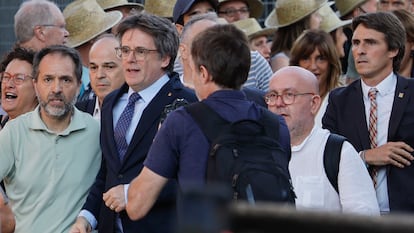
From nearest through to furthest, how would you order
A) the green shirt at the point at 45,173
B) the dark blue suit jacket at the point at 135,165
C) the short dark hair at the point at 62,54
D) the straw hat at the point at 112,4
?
the dark blue suit jacket at the point at 135,165 < the green shirt at the point at 45,173 < the short dark hair at the point at 62,54 < the straw hat at the point at 112,4

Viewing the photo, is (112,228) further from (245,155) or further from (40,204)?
(245,155)

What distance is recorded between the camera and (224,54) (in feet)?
13.4

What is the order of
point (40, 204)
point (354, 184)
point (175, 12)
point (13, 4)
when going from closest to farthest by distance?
1. point (354, 184)
2. point (40, 204)
3. point (175, 12)
4. point (13, 4)

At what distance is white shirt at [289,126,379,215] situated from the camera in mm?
5199

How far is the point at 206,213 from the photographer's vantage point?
1.27m

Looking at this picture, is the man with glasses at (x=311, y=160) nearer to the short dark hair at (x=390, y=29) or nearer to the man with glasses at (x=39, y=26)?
the short dark hair at (x=390, y=29)

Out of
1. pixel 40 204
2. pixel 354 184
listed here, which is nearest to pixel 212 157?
pixel 354 184

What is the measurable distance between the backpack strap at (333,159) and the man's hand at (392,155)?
0.76m

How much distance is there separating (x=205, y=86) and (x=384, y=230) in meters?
2.93

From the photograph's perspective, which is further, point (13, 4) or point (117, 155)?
point (13, 4)

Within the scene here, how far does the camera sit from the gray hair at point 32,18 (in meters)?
8.78

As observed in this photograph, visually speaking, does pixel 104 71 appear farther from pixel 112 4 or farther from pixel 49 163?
pixel 112 4

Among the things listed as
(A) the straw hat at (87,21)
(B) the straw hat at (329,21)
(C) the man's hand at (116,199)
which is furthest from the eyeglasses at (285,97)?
(B) the straw hat at (329,21)

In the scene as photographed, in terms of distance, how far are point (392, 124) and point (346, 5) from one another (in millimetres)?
4491
